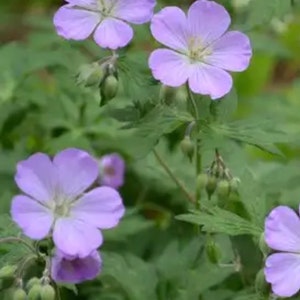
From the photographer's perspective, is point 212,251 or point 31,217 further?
point 212,251

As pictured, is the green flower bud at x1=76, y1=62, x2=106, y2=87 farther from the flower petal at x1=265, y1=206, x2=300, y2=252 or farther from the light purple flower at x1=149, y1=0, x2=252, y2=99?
the flower petal at x1=265, y1=206, x2=300, y2=252

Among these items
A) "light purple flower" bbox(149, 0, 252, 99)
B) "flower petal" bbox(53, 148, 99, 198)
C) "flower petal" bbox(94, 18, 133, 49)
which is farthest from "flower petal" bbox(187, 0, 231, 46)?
"flower petal" bbox(53, 148, 99, 198)

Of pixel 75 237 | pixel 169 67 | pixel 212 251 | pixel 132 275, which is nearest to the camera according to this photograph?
pixel 75 237

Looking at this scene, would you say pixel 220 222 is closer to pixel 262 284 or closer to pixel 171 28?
pixel 262 284

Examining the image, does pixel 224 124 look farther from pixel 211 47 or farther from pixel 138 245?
pixel 138 245

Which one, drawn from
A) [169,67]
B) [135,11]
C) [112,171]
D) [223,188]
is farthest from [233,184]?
[112,171]

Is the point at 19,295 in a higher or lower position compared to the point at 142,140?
higher

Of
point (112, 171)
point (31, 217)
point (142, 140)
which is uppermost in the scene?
point (31, 217)
